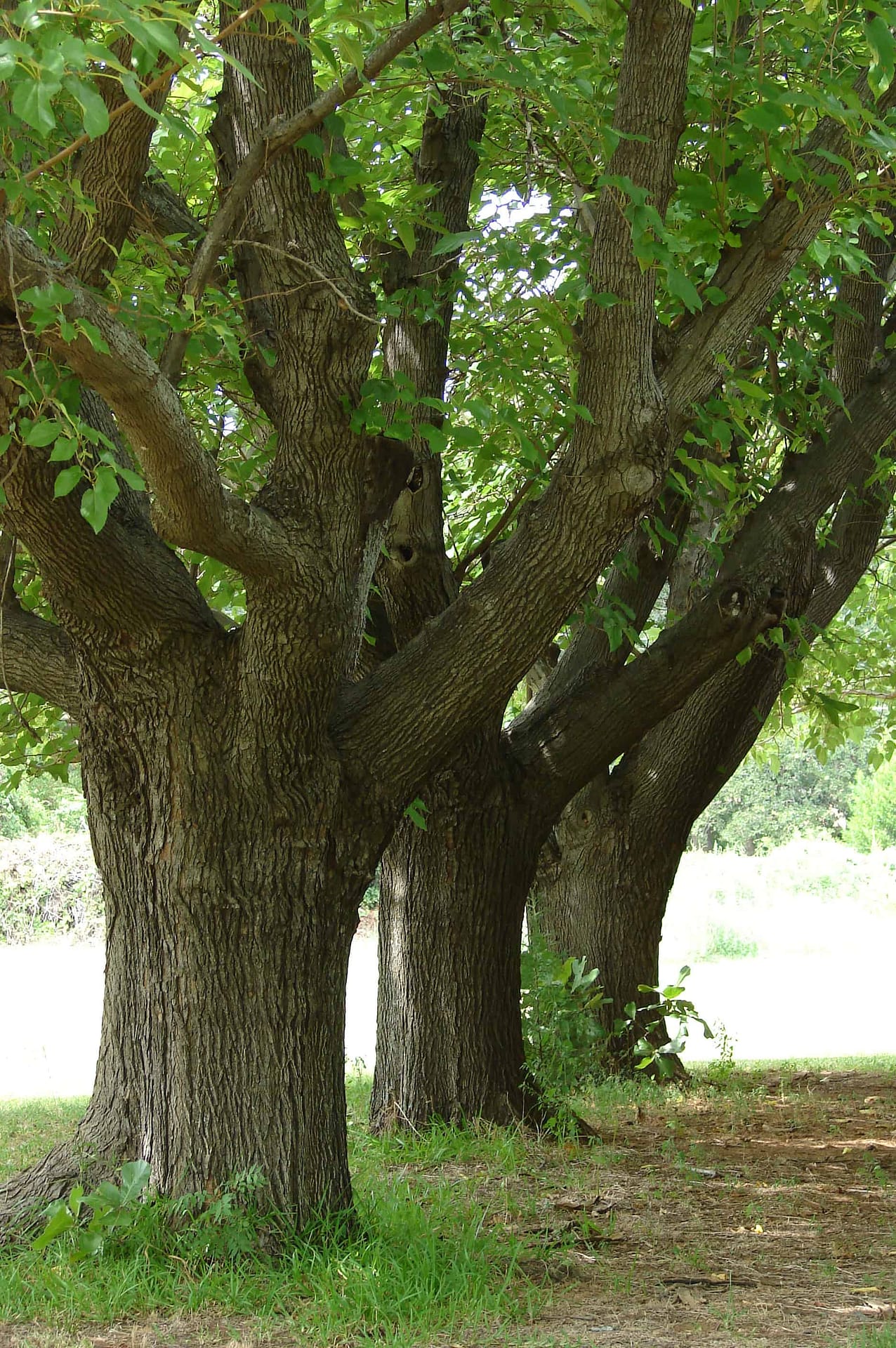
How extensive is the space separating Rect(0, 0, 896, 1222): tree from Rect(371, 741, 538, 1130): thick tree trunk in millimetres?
1520

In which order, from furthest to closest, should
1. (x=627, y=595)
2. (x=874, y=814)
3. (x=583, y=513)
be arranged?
(x=874, y=814), (x=627, y=595), (x=583, y=513)

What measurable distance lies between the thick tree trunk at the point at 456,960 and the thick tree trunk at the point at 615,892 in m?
1.62

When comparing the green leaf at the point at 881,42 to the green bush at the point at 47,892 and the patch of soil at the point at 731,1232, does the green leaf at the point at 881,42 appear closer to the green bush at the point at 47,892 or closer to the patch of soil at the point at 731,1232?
the patch of soil at the point at 731,1232

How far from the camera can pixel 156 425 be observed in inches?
137

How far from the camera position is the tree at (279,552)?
12.7ft

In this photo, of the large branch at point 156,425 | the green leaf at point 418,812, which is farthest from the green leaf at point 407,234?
the green leaf at point 418,812

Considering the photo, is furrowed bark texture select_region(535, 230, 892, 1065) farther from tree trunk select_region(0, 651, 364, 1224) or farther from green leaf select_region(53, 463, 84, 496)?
green leaf select_region(53, 463, 84, 496)

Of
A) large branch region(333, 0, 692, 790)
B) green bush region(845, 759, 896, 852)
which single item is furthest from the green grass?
green bush region(845, 759, 896, 852)

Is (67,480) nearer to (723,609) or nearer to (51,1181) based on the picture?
(51,1181)

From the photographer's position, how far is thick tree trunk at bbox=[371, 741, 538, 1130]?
19.3 feet

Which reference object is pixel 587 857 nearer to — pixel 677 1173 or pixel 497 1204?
pixel 677 1173

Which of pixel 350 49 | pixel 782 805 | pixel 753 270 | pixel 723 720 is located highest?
pixel 782 805

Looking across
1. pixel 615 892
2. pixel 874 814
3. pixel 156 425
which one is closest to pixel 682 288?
pixel 156 425

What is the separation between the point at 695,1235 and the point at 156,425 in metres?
3.41
